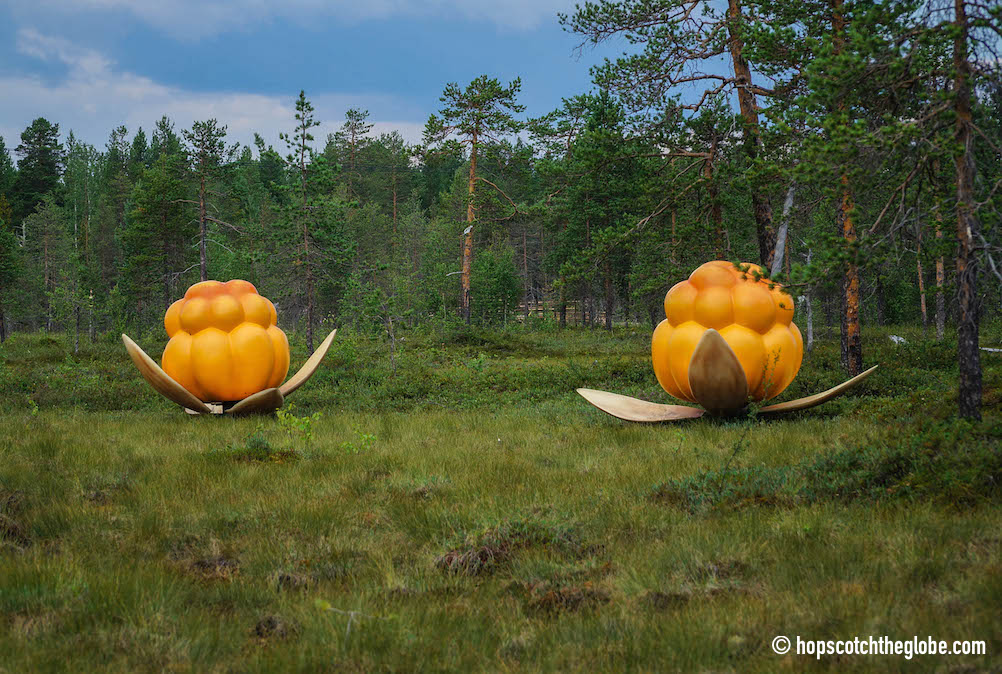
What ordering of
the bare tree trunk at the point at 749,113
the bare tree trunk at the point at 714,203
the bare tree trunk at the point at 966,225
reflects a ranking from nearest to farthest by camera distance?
the bare tree trunk at the point at 966,225
the bare tree trunk at the point at 749,113
the bare tree trunk at the point at 714,203

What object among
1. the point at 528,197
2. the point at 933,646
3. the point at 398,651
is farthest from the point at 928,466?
the point at 528,197

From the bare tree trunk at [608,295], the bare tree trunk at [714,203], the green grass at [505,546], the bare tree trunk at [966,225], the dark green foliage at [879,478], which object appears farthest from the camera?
the bare tree trunk at [608,295]

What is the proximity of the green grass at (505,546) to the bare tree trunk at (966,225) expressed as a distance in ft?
1.71

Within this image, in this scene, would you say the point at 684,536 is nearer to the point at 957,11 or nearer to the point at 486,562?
the point at 486,562

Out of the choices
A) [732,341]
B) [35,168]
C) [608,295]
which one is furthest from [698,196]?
[35,168]

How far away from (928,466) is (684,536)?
238 cm

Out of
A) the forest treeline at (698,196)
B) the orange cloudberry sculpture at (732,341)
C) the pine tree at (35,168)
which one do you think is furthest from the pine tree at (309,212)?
the pine tree at (35,168)

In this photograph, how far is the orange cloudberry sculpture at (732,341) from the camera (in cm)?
923

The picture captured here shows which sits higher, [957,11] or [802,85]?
[802,85]

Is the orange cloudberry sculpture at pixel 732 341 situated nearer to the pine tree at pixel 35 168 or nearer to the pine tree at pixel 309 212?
the pine tree at pixel 309 212

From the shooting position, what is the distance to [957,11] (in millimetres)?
6078

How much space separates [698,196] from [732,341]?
9.16 metres

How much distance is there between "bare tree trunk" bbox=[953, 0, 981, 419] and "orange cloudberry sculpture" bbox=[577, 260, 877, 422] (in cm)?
288

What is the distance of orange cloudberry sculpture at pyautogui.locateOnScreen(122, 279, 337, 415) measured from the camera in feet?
36.7
